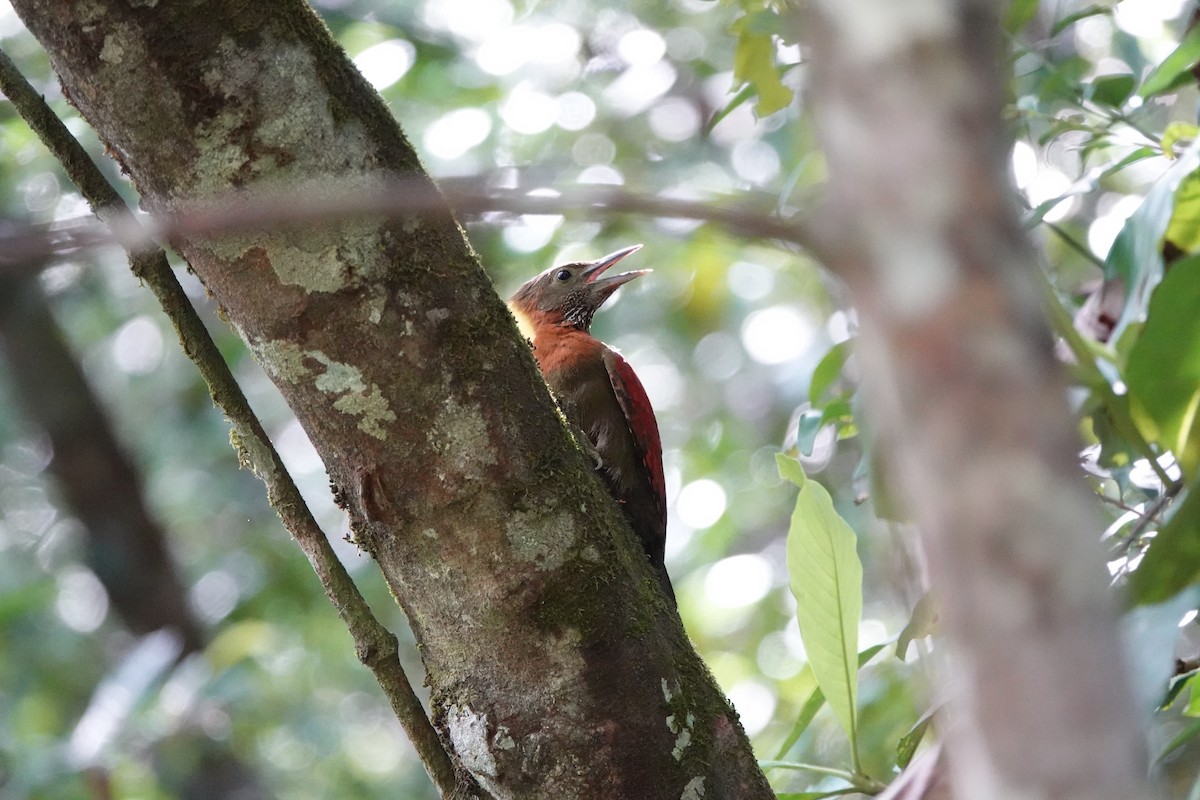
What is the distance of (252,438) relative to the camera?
6.10ft

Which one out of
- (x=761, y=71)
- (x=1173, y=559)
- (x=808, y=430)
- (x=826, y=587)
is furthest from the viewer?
(x=761, y=71)

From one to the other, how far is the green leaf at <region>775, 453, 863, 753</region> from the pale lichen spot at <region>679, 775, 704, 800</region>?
29cm

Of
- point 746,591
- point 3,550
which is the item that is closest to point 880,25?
point 746,591

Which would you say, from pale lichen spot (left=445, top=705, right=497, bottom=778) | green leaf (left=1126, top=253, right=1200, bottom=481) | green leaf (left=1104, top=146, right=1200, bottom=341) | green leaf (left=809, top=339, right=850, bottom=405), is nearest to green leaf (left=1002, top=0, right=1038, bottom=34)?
green leaf (left=809, top=339, right=850, bottom=405)

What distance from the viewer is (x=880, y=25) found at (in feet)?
2.15

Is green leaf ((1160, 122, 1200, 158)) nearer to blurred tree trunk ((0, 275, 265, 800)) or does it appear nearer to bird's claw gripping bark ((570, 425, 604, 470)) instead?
bird's claw gripping bark ((570, 425, 604, 470))

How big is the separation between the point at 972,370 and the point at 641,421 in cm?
292

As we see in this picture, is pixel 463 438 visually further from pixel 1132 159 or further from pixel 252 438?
pixel 1132 159

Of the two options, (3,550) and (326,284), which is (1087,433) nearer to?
(326,284)

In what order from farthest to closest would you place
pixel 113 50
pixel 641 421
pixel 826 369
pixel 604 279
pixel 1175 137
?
pixel 604 279, pixel 641 421, pixel 826 369, pixel 1175 137, pixel 113 50

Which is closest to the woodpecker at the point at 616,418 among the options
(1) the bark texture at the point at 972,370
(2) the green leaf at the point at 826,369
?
(2) the green leaf at the point at 826,369

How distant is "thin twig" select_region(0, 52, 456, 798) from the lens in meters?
1.78

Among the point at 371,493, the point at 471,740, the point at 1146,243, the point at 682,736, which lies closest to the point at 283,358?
the point at 371,493

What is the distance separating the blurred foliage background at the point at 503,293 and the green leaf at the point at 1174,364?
141cm
